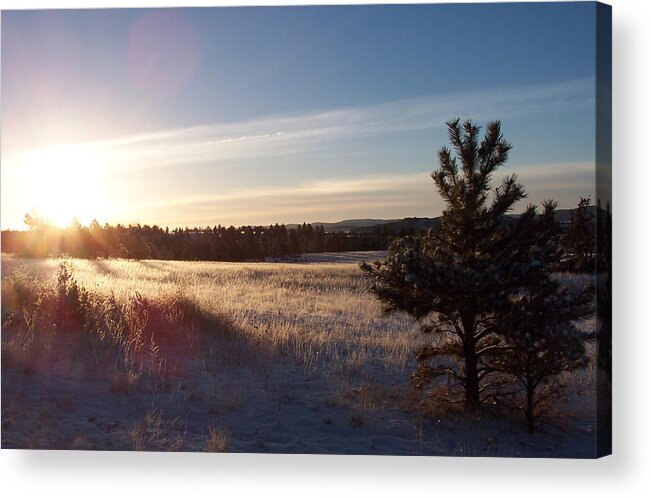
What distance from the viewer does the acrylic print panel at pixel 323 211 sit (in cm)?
582

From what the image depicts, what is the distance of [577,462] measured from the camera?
5.96 metres

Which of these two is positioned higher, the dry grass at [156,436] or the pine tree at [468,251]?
the pine tree at [468,251]

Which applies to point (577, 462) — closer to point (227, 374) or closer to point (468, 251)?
point (468, 251)

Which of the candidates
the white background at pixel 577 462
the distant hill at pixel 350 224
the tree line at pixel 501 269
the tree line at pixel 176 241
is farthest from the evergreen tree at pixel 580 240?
the tree line at pixel 176 241

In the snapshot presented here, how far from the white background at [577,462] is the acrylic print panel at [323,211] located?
154mm

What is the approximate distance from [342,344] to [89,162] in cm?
332

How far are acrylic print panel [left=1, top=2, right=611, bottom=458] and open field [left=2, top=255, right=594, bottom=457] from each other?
24 mm

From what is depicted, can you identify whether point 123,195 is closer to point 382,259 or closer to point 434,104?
point 382,259

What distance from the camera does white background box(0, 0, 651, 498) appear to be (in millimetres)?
5828

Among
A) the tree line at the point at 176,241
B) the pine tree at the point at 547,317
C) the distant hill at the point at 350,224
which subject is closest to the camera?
the pine tree at the point at 547,317

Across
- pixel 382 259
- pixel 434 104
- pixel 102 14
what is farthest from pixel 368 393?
pixel 102 14

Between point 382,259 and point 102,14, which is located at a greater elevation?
point 102,14

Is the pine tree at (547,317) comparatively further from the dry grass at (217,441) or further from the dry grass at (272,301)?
the dry grass at (217,441)

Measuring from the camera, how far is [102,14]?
647 cm
